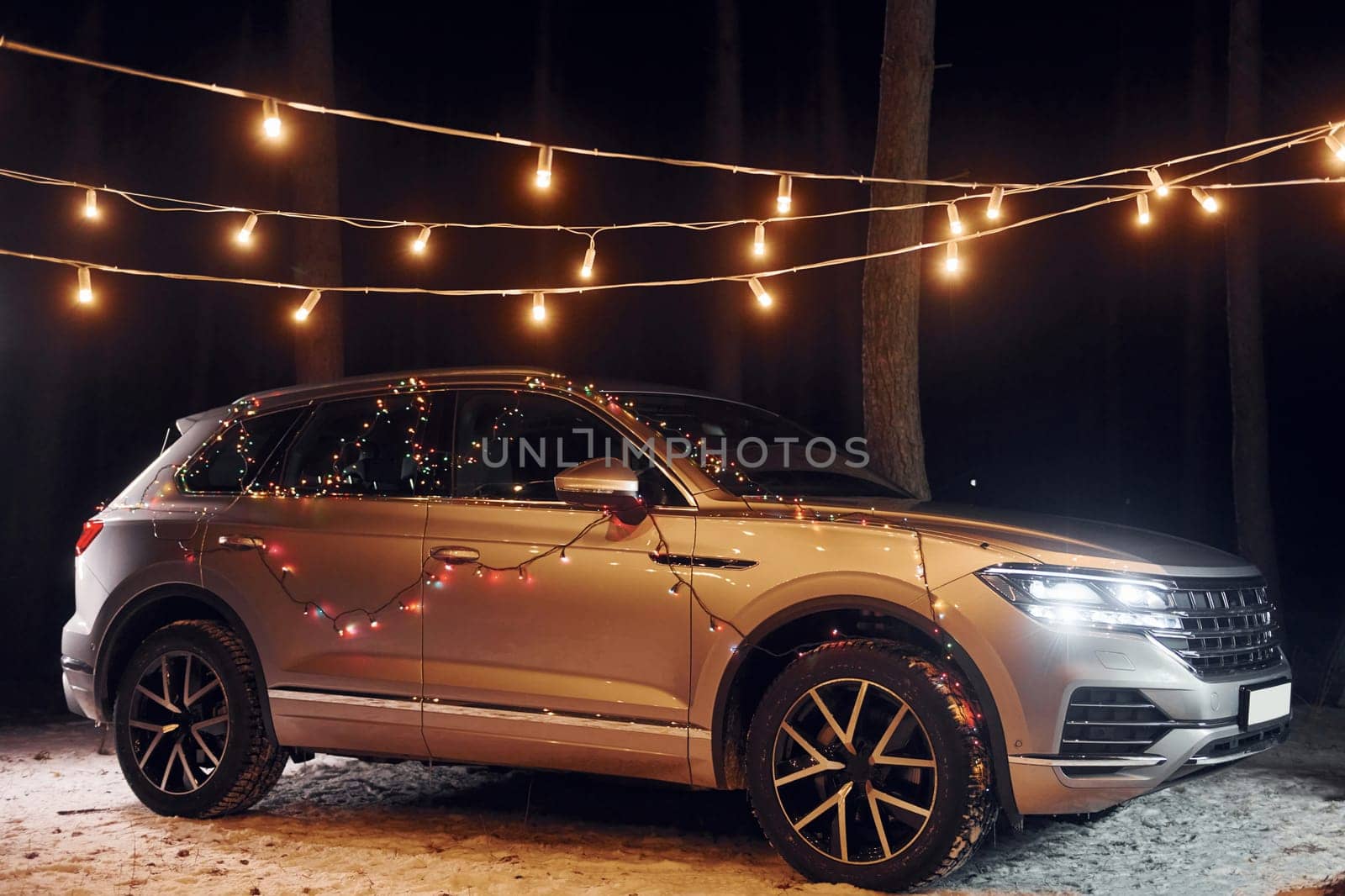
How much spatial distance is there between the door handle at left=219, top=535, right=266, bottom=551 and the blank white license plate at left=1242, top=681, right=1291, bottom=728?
13.4 feet

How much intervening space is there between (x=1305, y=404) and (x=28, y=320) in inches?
973

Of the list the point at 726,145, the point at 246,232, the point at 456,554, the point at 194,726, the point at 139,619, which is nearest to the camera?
the point at 456,554

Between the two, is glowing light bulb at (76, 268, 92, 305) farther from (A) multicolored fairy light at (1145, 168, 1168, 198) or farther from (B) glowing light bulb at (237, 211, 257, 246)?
(A) multicolored fairy light at (1145, 168, 1168, 198)

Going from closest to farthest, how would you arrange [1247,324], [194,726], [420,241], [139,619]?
1. [194,726]
2. [139,619]
3. [420,241]
4. [1247,324]

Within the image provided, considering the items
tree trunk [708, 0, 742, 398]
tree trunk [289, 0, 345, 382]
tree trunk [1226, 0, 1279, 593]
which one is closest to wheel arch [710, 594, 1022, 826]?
tree trunk [289, 0, 345, 382]

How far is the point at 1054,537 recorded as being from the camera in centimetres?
455

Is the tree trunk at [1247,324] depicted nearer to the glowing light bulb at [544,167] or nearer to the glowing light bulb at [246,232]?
the glowing light bulb at [544,167]

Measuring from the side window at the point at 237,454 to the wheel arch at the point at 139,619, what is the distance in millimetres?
505

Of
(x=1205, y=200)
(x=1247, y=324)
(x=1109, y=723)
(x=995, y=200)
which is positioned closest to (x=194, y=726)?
(x=1109, y=723)

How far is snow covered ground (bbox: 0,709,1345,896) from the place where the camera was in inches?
→ 186

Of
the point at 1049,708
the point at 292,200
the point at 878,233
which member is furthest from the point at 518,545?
the point at 292,200

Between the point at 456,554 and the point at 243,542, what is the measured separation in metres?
1.15

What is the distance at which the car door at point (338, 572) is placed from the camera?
17.6ft

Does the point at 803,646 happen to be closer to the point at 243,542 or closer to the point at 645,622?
the point at 645,622
